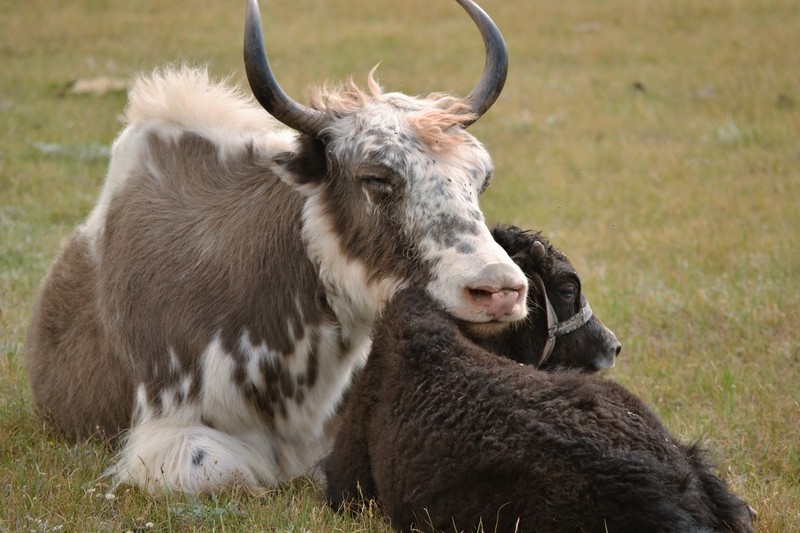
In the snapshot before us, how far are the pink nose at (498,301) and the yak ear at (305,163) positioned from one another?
1.06 metres

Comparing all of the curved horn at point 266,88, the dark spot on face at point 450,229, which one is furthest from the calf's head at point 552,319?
A: the curved horn at point 266,88

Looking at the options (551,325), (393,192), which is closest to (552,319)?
(551,325)

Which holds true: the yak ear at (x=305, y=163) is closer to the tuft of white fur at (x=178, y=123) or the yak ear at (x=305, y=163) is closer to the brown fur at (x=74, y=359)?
the tuft of white fur at (x=178, y=123)

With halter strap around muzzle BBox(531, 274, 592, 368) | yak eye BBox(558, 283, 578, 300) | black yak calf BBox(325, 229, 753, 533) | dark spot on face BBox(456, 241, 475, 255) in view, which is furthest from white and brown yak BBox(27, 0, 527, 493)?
yak eye BBox(558, 283, 578, 300)

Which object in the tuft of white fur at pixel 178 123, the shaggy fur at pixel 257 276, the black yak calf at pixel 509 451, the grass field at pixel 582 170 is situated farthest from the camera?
the tuft of white fur at pixel 178 123

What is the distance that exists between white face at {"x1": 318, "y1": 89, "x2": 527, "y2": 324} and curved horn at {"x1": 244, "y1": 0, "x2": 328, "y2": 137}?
10cm

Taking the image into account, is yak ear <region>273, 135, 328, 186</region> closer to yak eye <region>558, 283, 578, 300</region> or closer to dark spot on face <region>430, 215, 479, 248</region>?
dark spot on face <region>430, 215, 479, 248</region>

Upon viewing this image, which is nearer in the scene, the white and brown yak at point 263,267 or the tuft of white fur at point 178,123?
the white and brown yak at point 263,267

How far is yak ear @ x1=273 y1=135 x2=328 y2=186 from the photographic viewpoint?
16.9 ft

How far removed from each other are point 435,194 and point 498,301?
594 mm

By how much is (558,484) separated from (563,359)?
6.14 ft

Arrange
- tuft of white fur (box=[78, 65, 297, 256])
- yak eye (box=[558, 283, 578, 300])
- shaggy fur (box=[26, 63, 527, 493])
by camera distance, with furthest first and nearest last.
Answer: tuft of white fur (box=[78, 65, 297, 256]) < yak eye (box=[558, 283, 578, 300]) < shaggy fur (box=[26, 63, 527, 493])

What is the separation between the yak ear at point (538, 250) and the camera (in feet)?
17.7

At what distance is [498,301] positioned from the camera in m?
4.48
